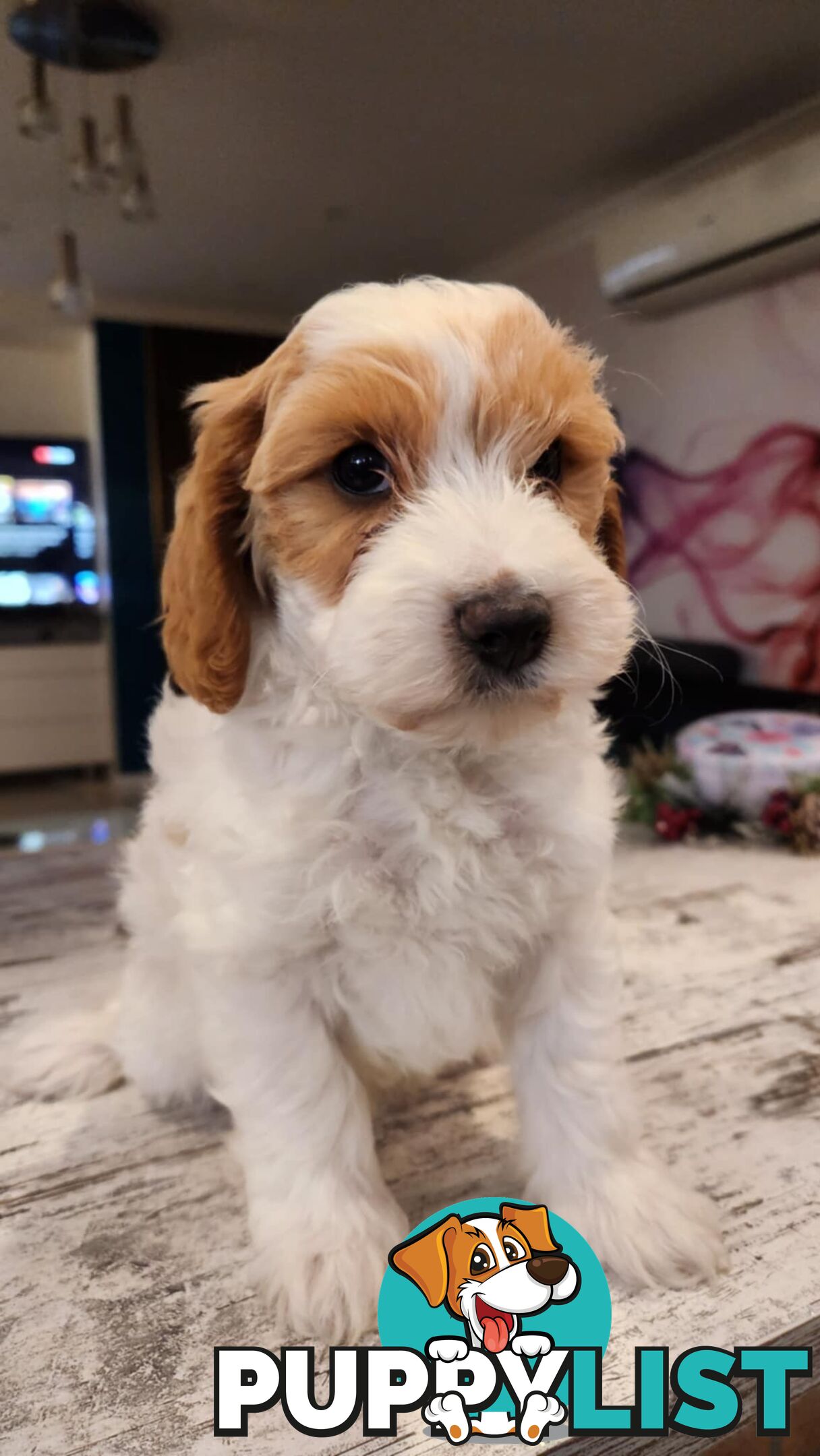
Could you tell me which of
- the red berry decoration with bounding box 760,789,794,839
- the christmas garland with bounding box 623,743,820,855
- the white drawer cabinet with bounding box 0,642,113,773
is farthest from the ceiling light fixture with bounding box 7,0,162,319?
the white drawer cabinet with bounding box 0,642,113,773

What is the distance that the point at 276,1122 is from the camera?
812 mm

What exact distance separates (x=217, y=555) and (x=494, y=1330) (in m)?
0.64

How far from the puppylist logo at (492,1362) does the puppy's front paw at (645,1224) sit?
122mm

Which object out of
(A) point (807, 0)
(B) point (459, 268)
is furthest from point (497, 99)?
(A) point (807, 0)

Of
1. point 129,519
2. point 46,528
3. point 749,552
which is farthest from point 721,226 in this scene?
point 46,528

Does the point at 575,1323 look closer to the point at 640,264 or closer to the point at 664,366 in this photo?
the point at 664,366

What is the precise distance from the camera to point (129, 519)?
4.99 metres

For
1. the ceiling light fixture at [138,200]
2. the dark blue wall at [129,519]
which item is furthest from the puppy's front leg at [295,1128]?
the dark blue wall at [129,519]

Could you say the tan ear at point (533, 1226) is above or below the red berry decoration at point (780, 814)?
below

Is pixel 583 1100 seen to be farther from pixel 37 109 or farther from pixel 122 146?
pixel 122 146

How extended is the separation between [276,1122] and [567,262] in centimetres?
192

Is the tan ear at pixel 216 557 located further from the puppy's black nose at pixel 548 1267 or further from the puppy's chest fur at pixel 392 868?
the puppy's black nose at pixel 548 1267

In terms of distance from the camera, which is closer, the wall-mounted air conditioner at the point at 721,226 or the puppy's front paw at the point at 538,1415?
the puppy's front paw at the point at 538,1415

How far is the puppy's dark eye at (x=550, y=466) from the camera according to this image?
77cm
